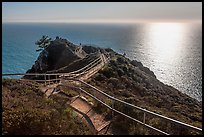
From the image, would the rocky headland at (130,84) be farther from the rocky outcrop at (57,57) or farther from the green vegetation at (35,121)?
the green vegetation at (35,121)

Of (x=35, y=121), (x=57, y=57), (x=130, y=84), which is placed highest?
(x=35, y=121)

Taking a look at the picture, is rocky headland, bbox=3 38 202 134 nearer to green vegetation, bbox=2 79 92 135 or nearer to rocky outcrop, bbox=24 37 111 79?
rocky outcrop, bbox=24 37 111 79

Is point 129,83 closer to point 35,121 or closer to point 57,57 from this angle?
point 35,121

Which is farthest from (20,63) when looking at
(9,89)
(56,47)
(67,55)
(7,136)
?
(7,136)

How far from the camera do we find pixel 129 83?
21.9 metres

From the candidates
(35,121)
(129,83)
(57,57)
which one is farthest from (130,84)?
(57,57)

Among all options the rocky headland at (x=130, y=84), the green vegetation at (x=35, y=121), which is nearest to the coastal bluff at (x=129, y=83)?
the rocky headland at (x=130, y=84)

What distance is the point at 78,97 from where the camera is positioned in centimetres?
1110

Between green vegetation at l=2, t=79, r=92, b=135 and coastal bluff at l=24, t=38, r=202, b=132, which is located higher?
green vegetation at l=2, t=79, r=92, b=135

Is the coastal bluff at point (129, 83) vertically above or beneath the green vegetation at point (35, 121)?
beneath

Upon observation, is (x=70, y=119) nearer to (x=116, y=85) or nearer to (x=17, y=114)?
(x=17, y=114)

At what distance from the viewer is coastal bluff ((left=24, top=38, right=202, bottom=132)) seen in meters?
15.6

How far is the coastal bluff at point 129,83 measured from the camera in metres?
15.6

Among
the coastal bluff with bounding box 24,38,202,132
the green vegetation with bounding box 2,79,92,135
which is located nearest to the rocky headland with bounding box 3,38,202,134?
the coastal bluff with bounding box 24,38,202,132
